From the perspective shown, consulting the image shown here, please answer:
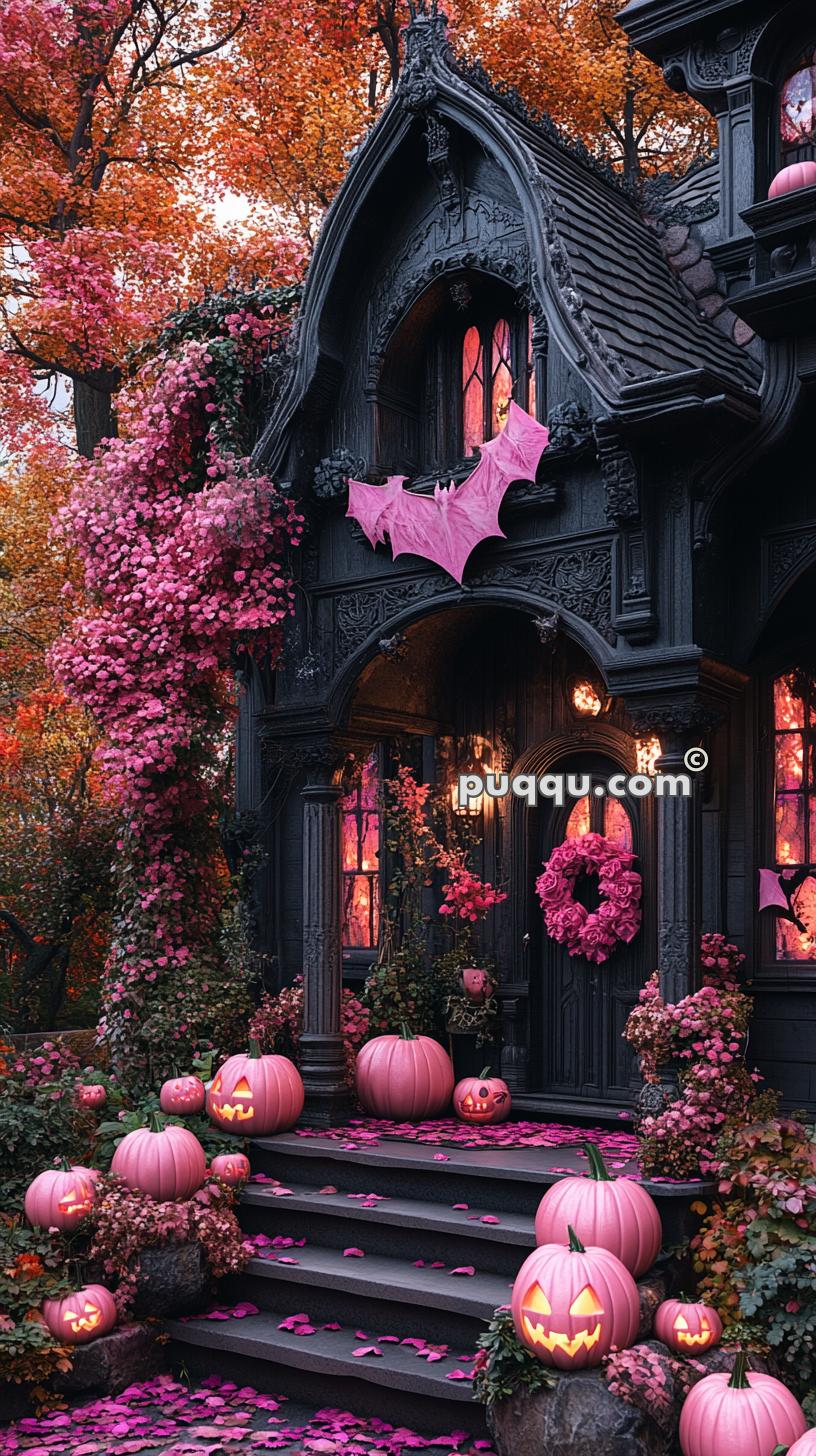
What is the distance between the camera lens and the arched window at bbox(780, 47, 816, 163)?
8.69 meters

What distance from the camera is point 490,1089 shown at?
9320 millimetres

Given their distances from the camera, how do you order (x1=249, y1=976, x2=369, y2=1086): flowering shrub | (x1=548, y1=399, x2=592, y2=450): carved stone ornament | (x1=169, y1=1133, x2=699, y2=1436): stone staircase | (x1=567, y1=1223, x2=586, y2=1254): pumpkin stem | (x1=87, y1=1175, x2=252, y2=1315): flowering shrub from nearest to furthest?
(x1=567, y1=1223, x2=586, y2=1254): pumpkin stem
(x1=169, y1=1133, x2=699, y2=1436): stone staircase
(x1=87, y1=1175, x2=252, y2=1315): flowering shrub
(x1=548, y1=399, x2=592, y2=450): carved stone ornament
(x1=249, y1=976, x2=369, y2=1086): flowering shrub

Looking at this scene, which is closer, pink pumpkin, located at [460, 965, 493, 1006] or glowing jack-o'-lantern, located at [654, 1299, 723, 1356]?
glowing jack-o'-lantern, located at [654, 1299, 723, 1356]

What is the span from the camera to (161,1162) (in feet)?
26.0

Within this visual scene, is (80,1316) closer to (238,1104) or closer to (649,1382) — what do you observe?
(238,1104)

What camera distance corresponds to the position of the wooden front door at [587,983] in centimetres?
966

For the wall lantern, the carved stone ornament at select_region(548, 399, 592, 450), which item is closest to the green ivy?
the wall lantern

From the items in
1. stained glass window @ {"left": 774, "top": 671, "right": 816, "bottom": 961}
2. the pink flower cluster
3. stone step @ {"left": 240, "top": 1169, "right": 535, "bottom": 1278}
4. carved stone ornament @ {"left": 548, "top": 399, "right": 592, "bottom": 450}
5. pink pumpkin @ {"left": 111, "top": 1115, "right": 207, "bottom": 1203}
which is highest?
carved stone ornament @ {"left": 548, "top": 399, "right": 592, "bottom": 450}

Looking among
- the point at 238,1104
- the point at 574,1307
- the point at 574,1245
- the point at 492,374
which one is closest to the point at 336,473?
the point at 492,374

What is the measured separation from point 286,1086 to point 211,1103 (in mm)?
482

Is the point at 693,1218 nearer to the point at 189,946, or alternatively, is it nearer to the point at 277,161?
the point at 189,946

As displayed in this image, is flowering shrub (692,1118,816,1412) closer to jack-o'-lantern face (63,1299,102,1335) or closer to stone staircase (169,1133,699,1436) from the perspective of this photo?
stone staircase (169,1133,699,1436)

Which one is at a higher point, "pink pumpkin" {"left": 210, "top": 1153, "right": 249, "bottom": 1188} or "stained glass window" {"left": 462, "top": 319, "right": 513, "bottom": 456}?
"stained glass window" {"left": 462, "top": 319, "right": 513, "bottom": 456}

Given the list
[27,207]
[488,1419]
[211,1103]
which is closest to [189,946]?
[211,1103]
